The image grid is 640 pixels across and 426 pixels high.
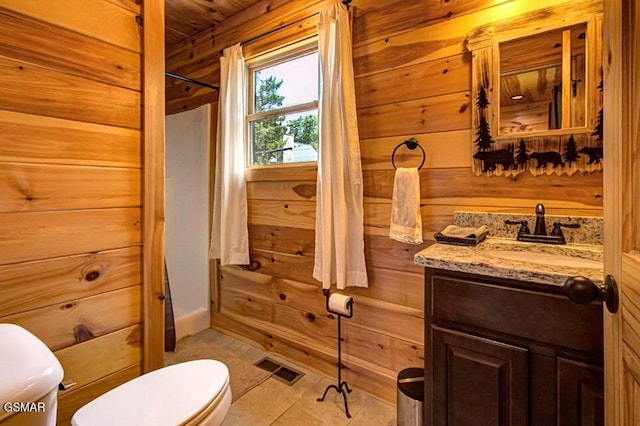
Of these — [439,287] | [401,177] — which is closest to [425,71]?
[401,177]

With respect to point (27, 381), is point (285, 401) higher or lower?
lower

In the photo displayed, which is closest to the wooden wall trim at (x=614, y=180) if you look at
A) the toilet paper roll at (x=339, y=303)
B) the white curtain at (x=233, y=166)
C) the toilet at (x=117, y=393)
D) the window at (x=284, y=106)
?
the toilet at (x=117, y=393)

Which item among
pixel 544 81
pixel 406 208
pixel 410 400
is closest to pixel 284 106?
pixel 406 208

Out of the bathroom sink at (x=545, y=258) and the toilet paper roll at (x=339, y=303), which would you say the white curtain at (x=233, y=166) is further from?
the bathroom sink at (x=545, y=258)

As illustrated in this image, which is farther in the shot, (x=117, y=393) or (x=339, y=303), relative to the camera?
(x=339, y=303)

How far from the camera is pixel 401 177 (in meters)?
1.61

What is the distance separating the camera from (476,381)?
104 cm

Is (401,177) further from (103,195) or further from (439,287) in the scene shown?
(103,195)

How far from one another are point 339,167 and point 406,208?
457mm

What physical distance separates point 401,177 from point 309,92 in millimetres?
970

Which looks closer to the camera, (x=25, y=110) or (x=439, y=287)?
(x=25, y=110)

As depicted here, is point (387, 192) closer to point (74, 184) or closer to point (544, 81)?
point (544, 81)

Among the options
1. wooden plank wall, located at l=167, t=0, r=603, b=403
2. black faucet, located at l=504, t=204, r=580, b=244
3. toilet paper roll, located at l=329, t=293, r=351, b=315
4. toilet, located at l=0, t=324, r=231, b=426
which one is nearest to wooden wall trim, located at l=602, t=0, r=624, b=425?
black faucet, located at l=504, t=204, r=580, b=244

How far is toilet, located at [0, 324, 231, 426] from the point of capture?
2.03 feet
